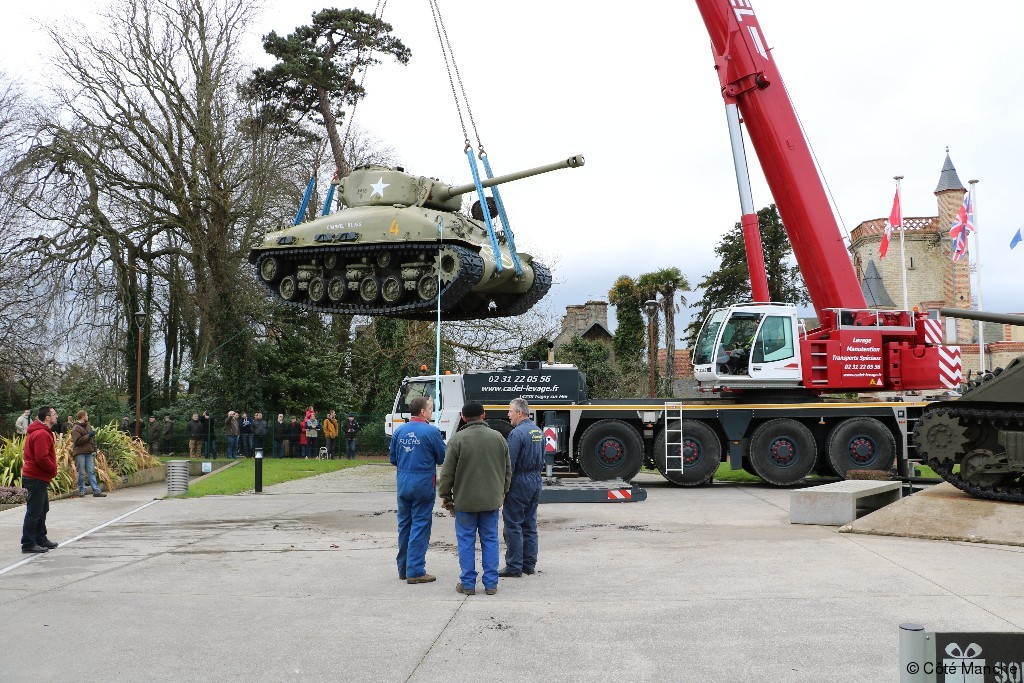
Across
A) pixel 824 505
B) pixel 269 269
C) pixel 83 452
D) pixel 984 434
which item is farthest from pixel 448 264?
pixel 984 434

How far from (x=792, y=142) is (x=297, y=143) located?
2032cm

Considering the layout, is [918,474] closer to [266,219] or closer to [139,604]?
[139,604]

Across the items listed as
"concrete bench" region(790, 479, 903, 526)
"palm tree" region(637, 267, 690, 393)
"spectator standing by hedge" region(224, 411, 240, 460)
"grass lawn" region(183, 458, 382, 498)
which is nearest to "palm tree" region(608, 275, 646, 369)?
"palm tree" region(637, 267, 690, 393)

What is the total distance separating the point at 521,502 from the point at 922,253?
56.7m

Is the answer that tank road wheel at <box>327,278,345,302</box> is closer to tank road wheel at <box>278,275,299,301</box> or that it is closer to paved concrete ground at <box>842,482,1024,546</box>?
tank road wheel at <box>278,275,299,301</box>

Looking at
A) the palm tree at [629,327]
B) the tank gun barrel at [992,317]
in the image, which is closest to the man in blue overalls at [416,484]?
the tank gun barrel at [992,317]

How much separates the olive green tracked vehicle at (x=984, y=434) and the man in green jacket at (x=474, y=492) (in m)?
7.48

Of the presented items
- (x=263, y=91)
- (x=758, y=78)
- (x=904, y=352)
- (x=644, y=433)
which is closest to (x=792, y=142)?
(x=758, y=78)

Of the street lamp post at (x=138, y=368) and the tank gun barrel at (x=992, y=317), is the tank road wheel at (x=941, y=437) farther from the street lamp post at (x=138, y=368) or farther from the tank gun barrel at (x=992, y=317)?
the street lamp post at (x=138, y=368)

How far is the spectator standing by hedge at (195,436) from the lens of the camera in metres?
28.0

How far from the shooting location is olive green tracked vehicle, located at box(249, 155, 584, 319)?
16.4m

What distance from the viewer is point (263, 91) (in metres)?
33.7

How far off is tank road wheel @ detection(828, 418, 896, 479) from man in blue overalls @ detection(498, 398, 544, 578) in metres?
9.92

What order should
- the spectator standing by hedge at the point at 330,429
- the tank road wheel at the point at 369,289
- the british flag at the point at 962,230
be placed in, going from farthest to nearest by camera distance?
the british flag at the point at 962,230 → the spectator standing by hedge at the point at 330,429 → the tank road wheel at the point at 369,289
